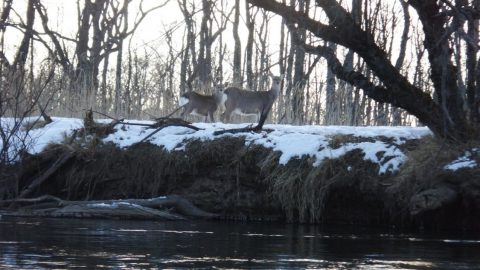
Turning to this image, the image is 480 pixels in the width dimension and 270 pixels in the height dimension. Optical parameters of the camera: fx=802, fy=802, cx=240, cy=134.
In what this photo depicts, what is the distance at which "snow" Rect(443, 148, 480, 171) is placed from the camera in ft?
33.4

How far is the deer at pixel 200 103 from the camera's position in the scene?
17156 millimetres

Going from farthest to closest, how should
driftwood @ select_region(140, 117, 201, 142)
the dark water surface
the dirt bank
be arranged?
driftwood @ select_region(140, 117, 201, 142), the dirt bank, the dark water surface

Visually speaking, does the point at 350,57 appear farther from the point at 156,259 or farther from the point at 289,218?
the point at 156,259

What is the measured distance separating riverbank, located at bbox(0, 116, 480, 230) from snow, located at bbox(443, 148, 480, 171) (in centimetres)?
1

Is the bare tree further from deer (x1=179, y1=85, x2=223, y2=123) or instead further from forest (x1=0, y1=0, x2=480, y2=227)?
deer (x1=179, y1=85, x2=223, y2=123)

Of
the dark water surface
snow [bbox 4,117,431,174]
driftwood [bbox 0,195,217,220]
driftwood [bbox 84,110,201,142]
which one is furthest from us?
driftwood [bbox 84,110,201,142]

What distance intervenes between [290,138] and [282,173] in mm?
805

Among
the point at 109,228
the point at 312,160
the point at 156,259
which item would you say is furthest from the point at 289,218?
the point at 156,259

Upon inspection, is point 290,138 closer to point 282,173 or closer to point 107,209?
point 282,173

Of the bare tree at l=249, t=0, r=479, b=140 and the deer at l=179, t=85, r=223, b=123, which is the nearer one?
the bare tree at l=249, t=0, r=479, b=140

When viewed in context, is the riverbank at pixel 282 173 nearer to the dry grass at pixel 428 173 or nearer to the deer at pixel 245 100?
the dry grass at pixel 428 173

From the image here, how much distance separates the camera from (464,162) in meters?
10.2

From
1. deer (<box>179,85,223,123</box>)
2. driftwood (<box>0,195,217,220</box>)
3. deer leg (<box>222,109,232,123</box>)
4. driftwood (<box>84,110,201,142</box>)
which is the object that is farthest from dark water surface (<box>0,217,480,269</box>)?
deer leg (<box>222,109,232,123</box>)

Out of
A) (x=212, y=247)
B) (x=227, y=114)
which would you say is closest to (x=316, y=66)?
(x=227, y=114)
